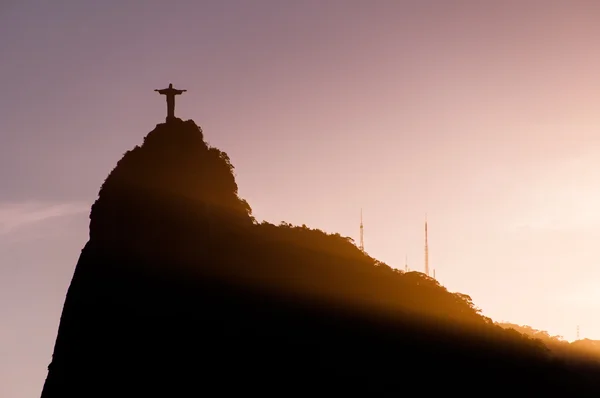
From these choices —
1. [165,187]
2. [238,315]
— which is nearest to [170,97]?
[165,187]

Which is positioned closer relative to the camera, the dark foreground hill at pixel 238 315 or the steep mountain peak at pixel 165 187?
the dark foreground hill at pixel 238 315

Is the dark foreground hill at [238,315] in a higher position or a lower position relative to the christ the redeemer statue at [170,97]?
lower

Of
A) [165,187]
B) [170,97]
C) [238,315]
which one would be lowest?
[238,315]

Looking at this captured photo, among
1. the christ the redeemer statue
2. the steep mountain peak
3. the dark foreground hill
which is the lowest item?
the dark foreground hill

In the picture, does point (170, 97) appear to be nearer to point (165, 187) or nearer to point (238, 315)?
point (165, 187)

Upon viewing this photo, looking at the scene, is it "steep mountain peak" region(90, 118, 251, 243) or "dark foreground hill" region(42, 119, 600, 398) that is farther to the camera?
"steep mountain peak" region(90, 118, 251, 243)

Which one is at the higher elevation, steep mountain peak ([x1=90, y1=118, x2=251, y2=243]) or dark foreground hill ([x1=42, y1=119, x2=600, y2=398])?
steep mountain peak ([x1=90, y1=118, x2=251, y2=243])

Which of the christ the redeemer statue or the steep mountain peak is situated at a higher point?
the christ the redeemer statue

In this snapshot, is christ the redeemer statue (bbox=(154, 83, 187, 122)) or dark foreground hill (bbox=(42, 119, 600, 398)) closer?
dark foreground hill (bbox=(42, 119, 600, 398))

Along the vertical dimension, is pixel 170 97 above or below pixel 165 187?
above
